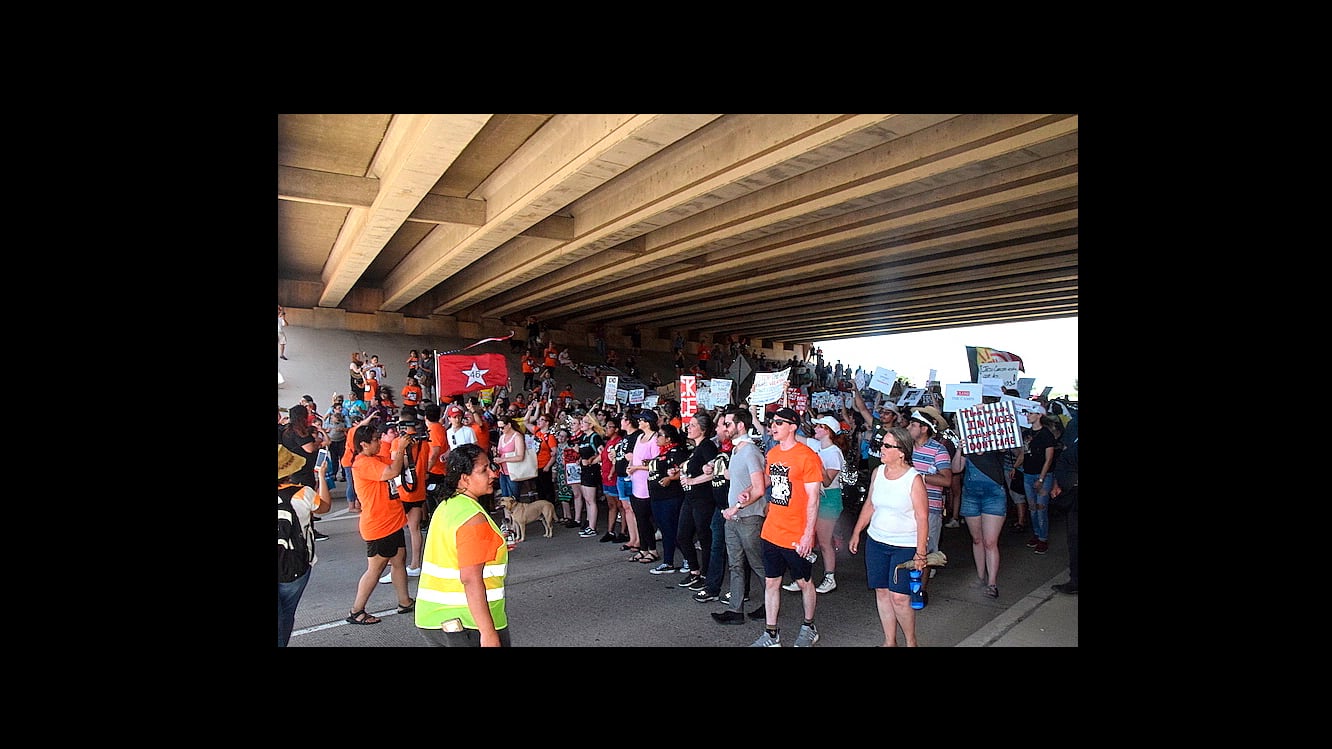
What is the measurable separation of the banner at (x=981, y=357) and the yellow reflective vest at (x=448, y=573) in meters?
7.88

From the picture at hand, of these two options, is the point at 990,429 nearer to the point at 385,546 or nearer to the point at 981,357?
the point at 981,357

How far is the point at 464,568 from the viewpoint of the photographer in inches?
134

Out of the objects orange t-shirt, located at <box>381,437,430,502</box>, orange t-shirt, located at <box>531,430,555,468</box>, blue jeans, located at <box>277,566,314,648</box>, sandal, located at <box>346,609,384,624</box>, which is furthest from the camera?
orange t-shirt, located at <box>531,430,555,468</box>

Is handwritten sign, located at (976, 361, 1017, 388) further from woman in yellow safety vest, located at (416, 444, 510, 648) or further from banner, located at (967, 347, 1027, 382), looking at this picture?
woman in yellow safety vest, located at (416, 444, 510, 648)

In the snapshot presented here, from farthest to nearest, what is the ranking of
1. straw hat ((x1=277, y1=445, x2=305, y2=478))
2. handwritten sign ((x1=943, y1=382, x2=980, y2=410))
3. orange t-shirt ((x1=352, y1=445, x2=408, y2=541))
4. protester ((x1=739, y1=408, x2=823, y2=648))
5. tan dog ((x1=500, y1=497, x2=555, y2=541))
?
tan dog ((x1=500, y1=497, x2=555, y2=541))
handwritten sign ((x1=943, y1=382, x2=980, y2=410))
orange t-shirt ((x1=352, y1=445, x2=408, y2=541))
protester ((x1=739, y1=408, x2=823, y2=648))
straw hat ((x1=277, y1=445, x2=305, y2=478))

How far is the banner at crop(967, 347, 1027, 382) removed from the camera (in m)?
9.58

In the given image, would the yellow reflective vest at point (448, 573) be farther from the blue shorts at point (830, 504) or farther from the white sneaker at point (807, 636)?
the blue shorts at point (830, 504)

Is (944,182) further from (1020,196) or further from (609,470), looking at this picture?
(609,470)

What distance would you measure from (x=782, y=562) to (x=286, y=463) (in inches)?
144

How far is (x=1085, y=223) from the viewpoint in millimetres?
3385

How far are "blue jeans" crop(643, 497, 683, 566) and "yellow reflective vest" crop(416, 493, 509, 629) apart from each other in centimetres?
377

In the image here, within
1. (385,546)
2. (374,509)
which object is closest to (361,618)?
(385,546)

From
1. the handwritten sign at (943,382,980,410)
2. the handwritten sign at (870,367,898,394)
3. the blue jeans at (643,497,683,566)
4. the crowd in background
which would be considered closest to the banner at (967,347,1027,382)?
the crowd in background
